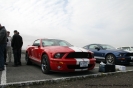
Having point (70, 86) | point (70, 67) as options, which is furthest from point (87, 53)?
point (70, 86)

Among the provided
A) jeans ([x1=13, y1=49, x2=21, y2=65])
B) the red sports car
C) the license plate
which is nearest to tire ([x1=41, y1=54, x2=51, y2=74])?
the red sports car

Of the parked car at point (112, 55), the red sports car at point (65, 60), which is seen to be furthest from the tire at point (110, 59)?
the red sports car at point (65, 60)

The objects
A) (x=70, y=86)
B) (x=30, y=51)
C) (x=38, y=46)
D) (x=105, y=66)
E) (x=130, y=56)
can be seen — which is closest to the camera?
(x=70, y=86)

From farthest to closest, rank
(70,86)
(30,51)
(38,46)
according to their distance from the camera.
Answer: (30,51) < (38,46) < (70,86)

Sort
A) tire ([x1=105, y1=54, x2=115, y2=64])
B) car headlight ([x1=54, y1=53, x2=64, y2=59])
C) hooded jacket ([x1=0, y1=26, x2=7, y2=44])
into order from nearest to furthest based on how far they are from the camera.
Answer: car headlight ([x1=54, y1=53, x2=64, y2=59]), hooded jacket ([x1=0, y1=26, x2=7, y2=44]), tire ([x1=105, y1=54, x2=115, y2=64])

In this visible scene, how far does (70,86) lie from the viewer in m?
3.82

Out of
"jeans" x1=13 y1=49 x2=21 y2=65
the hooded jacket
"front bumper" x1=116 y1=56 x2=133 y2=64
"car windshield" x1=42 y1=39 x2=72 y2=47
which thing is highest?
the hooded jacket

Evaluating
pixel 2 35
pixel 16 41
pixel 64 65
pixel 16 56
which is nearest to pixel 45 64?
pixel 64 65

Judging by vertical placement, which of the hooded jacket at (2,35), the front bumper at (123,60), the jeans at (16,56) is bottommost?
the front bumper at (123,60)

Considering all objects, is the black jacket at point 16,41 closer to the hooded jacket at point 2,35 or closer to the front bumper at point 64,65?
the hooded jacket at point 2,35

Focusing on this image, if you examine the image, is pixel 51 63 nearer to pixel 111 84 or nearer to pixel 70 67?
pixel 70 67

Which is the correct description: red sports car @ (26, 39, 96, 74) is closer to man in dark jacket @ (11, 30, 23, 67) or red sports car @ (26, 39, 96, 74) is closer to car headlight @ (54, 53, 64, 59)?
car headlight @ (54, 53, 64, 59)

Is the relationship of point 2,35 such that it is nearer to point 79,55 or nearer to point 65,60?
point 65,60

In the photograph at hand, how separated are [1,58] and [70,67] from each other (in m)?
2.71
